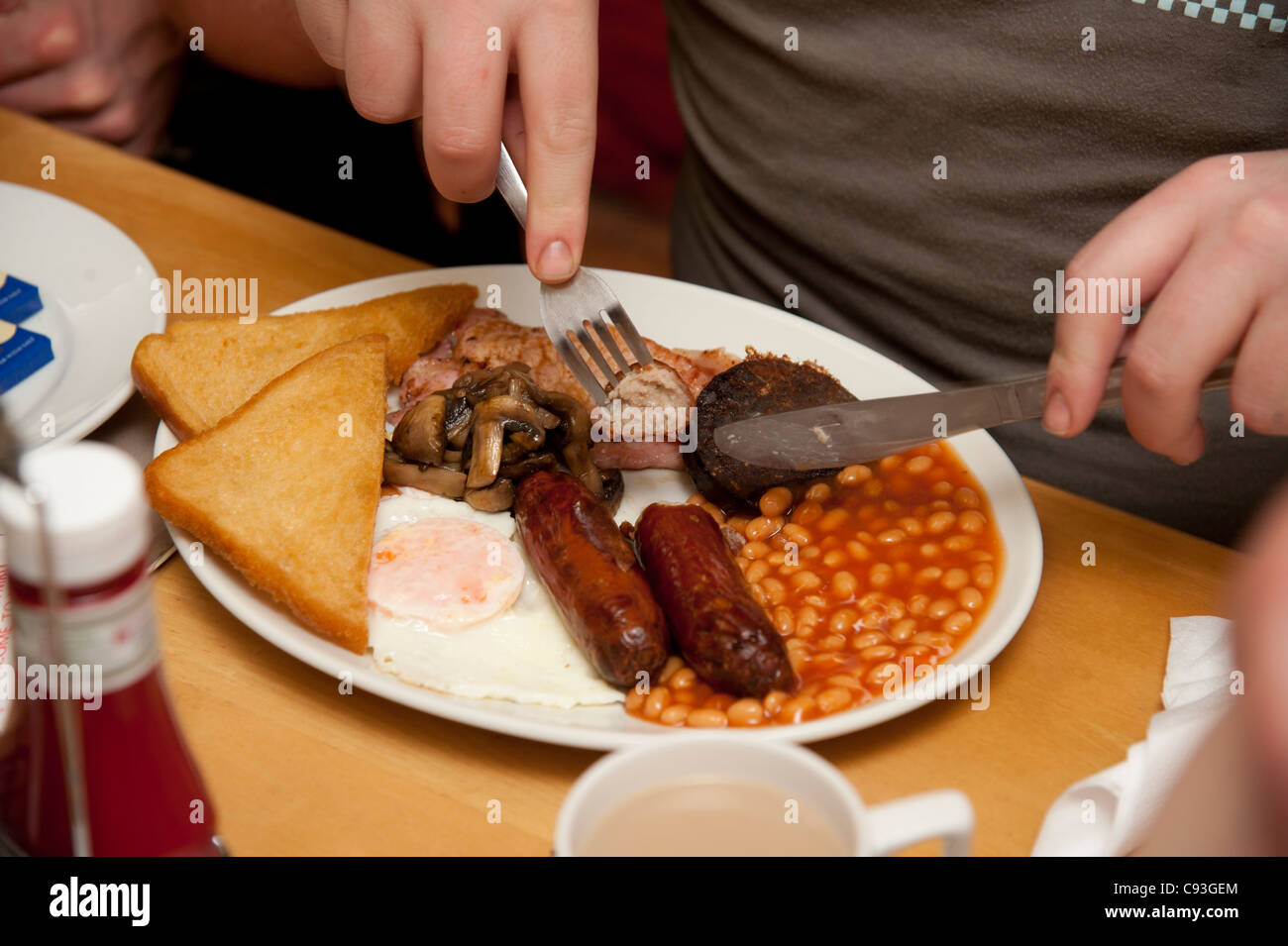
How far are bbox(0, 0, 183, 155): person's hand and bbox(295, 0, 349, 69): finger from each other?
1.35 m

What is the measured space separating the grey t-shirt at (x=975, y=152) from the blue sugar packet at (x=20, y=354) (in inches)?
61.3

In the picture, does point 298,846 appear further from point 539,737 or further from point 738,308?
point 738,308

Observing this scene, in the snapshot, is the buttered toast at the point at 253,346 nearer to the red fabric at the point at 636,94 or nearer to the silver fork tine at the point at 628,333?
the silver fork tine at the point at 628,333

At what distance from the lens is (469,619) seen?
5.58ft

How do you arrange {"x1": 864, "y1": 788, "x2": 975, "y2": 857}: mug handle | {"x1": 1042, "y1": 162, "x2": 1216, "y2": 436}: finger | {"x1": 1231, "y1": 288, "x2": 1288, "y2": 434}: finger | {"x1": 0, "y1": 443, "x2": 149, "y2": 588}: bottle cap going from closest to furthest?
1. {"x1": 0, "y1": 443, "x2": 149, "y2": 588}: bottle cap
2. {"x1": 864, "y1": 788, "x2": 975, "y2": 857}: mug handle
3. {"x1": 1231, "y1": 288, "x2": 1288, "y2": 434}: finger
4. {"x1": 1042, "y1": 162, "x2": 1216, "y2": 436}: finger

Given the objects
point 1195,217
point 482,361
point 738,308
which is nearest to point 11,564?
point 482,361

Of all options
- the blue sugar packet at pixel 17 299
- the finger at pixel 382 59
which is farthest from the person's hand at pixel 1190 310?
the blue sugar packet at pixel 17 299

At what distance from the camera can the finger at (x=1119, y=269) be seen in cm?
165

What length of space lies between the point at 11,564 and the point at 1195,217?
1579 mm

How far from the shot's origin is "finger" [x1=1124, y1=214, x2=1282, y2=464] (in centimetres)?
156

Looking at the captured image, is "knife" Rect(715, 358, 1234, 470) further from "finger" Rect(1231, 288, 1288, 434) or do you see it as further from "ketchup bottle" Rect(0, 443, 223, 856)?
"ketchup bottle" Rect(0, 443, 223, 856)

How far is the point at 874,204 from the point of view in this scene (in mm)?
2547

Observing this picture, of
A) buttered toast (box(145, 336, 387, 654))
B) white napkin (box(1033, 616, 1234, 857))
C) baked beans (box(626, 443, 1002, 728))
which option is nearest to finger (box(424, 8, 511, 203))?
buttered toast (box(145, 336, 387, 654))

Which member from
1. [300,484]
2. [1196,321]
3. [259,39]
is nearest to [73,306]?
[300,484]
